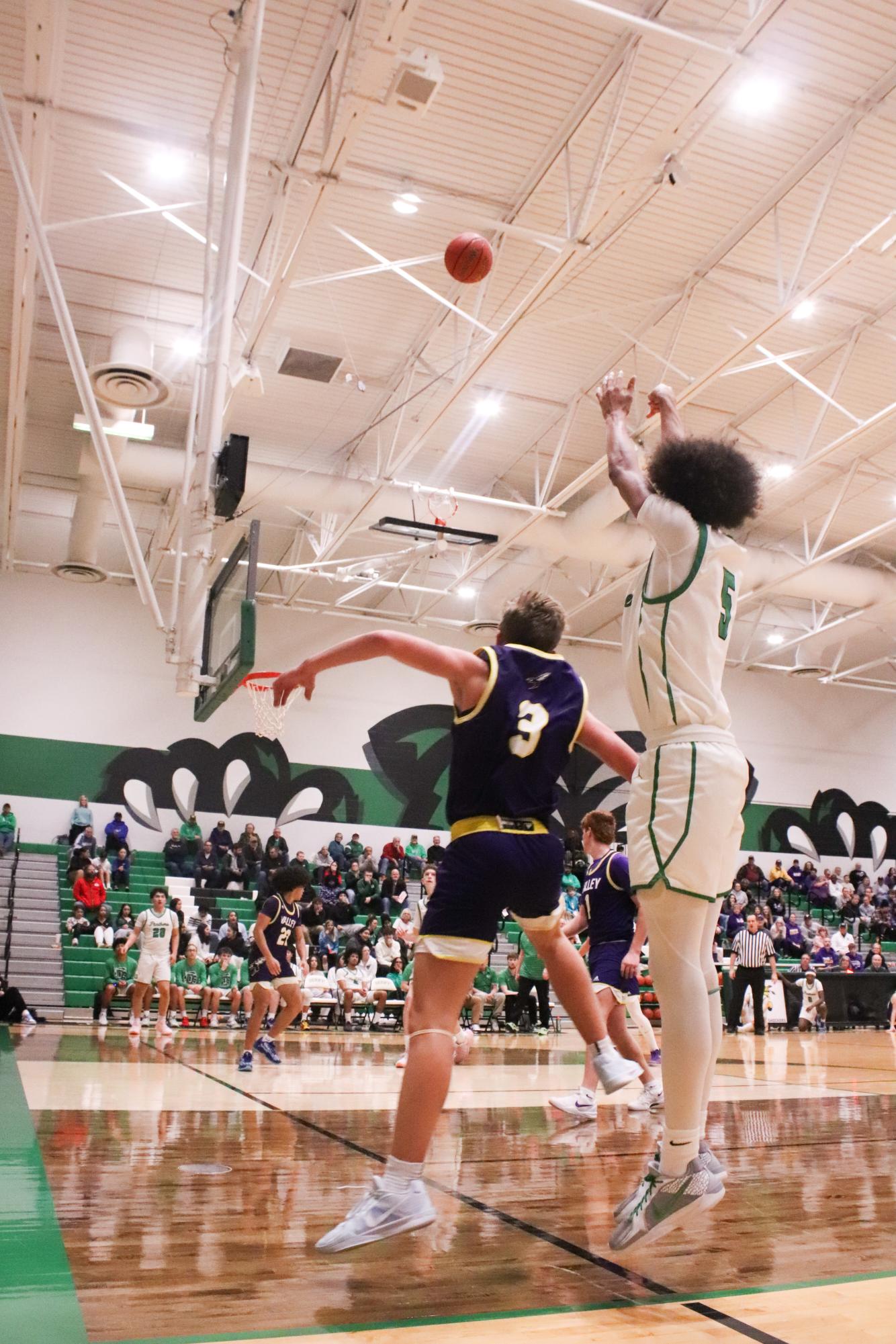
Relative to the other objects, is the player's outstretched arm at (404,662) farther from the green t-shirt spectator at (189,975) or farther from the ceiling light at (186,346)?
the green t-shirt spectator at (189,975)

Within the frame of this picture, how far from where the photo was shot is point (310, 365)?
16.5m

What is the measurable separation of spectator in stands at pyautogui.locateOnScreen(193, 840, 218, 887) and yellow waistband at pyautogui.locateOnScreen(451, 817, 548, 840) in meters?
19.2

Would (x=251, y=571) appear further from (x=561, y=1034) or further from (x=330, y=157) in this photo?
(x=561, y=1034)

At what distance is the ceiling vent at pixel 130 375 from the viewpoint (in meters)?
13.3

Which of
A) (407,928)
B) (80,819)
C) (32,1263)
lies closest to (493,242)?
(407,928)

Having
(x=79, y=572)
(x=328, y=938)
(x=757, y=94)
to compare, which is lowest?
(x=328, y=938)

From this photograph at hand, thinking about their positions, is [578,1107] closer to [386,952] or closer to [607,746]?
[607,746]

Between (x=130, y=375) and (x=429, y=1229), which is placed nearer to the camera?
(x=429, y=1229)

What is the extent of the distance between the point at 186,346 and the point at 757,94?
8.52 meters

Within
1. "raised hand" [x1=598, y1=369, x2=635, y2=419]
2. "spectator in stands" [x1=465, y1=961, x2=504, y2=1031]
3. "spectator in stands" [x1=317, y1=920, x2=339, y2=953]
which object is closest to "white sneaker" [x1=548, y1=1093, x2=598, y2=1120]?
"raised hand" [x1=598, y1=369, x2=635, y2=419]

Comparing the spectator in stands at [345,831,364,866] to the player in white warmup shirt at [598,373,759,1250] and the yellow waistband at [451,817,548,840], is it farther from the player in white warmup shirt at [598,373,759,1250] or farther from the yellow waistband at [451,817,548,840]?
the player in white warmup shirt at [598,373,759,1250]

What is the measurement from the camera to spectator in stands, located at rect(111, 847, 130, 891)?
67.7 ft

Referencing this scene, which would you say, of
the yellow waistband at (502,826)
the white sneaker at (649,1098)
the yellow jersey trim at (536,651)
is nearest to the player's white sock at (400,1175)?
the yellow waistband at (502,826)

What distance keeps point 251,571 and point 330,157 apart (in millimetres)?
4206
